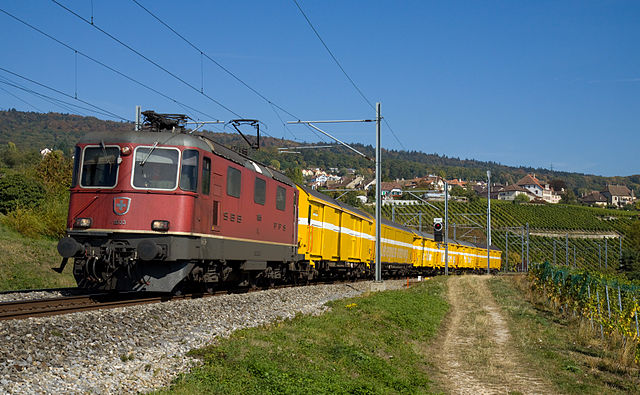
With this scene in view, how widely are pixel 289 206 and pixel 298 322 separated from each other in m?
9.02

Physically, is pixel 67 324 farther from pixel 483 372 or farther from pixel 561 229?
pixel 561 229

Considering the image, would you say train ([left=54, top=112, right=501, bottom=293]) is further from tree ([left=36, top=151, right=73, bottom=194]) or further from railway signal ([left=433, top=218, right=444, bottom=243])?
tree ([left=36, top=151, right=73, bottom=194])

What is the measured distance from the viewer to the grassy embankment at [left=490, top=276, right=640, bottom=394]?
11555mm

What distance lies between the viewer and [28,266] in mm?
28703

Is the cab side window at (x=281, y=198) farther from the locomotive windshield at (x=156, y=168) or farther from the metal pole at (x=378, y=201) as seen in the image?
the locomotive windshield at (x=156, y=168)

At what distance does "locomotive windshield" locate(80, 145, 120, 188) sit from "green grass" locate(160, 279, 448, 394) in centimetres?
516

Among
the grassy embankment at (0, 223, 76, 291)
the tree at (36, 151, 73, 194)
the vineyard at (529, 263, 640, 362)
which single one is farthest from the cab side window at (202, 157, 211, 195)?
the tree at (36, 151, 73, 194)

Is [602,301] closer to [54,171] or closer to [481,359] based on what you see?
[481,359]

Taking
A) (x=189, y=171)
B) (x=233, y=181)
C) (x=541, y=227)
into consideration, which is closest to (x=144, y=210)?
(x=189, y=171)

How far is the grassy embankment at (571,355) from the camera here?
11555 mm

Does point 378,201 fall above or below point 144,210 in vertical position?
above

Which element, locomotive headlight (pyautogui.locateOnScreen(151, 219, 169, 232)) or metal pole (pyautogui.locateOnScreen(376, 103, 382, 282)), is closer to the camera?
locomotive headlight (pyautogui.locateOnScreen(151, 219, 169, 232))

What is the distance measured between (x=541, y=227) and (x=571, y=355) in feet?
343

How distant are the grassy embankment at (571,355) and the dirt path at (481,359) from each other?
0.35 metres
